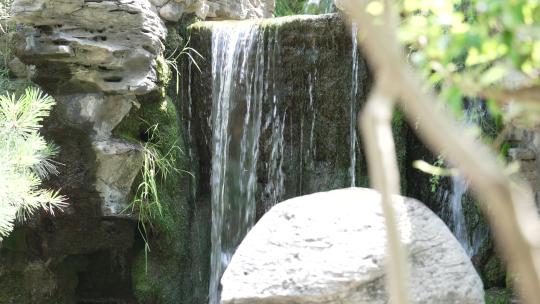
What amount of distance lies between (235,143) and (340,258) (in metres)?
2.92

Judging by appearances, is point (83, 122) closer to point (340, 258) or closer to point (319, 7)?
point (340, 258)

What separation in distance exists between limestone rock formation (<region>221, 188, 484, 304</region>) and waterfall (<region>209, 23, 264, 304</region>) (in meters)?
2.52

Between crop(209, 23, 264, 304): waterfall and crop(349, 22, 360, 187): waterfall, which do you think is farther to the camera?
crop(209, 23, 264, 304): waterfall

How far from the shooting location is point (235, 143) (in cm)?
598

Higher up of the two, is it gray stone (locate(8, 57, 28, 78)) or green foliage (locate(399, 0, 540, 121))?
green foliage (locate(399, 0, 540, 121))

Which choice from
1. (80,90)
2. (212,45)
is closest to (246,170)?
(212,45)

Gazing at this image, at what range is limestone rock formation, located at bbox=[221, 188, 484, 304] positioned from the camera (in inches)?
123

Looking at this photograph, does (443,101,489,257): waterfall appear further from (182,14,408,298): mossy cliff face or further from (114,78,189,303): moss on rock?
(114,78,189,303): moss on rock

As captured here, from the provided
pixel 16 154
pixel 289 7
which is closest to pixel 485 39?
pixel 16 154

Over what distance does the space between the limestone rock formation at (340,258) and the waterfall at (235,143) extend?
2.52 m

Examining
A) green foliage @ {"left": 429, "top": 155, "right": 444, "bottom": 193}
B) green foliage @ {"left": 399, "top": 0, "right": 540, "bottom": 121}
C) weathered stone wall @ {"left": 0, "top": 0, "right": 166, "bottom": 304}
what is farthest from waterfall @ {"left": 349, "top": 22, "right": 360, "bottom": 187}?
green foliage @ {"left": 399, "top": 0, "right": 540, "bottom": 121}

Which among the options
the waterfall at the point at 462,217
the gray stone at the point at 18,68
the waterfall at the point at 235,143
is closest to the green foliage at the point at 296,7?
the waterfall at the point at 235,143

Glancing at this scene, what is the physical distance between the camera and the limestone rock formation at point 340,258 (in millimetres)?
3127

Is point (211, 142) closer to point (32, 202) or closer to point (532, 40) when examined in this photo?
point (32, 202)
